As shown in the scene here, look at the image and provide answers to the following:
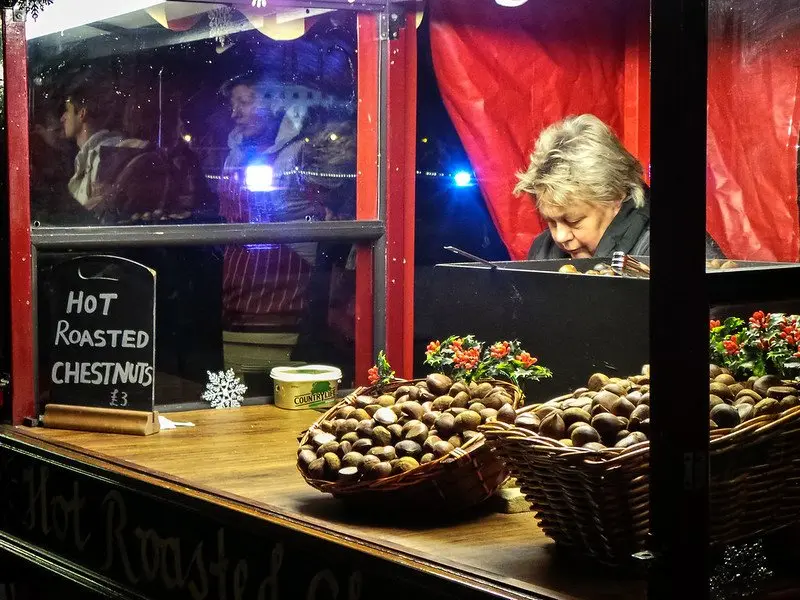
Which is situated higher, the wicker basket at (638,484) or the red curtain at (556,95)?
the red curtain at (556,95)

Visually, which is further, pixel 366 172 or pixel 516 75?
pixel 516 75

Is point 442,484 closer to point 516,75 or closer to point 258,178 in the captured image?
point 258,178

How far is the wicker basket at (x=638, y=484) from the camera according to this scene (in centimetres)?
170

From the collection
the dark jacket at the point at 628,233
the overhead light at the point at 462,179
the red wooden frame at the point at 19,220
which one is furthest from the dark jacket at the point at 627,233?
the red wooden frame at the point at 19,220

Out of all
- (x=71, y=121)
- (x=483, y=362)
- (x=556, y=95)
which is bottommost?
(x=483, y=362)

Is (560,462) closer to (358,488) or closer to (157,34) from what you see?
(358,488)

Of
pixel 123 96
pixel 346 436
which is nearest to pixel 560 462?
pixel 346 436

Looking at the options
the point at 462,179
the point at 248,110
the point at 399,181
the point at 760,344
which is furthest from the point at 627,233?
the point at 760,344

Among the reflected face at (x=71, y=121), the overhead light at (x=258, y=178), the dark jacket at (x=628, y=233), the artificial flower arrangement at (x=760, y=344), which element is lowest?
the artificial flower arrangement at (x=760, y=344)

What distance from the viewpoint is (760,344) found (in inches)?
79.5

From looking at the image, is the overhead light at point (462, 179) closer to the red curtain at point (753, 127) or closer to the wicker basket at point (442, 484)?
the red curtain at point (753, 127)

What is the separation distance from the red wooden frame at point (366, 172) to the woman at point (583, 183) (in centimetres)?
75

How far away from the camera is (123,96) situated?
10.9 ft

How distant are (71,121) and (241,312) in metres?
0.81
